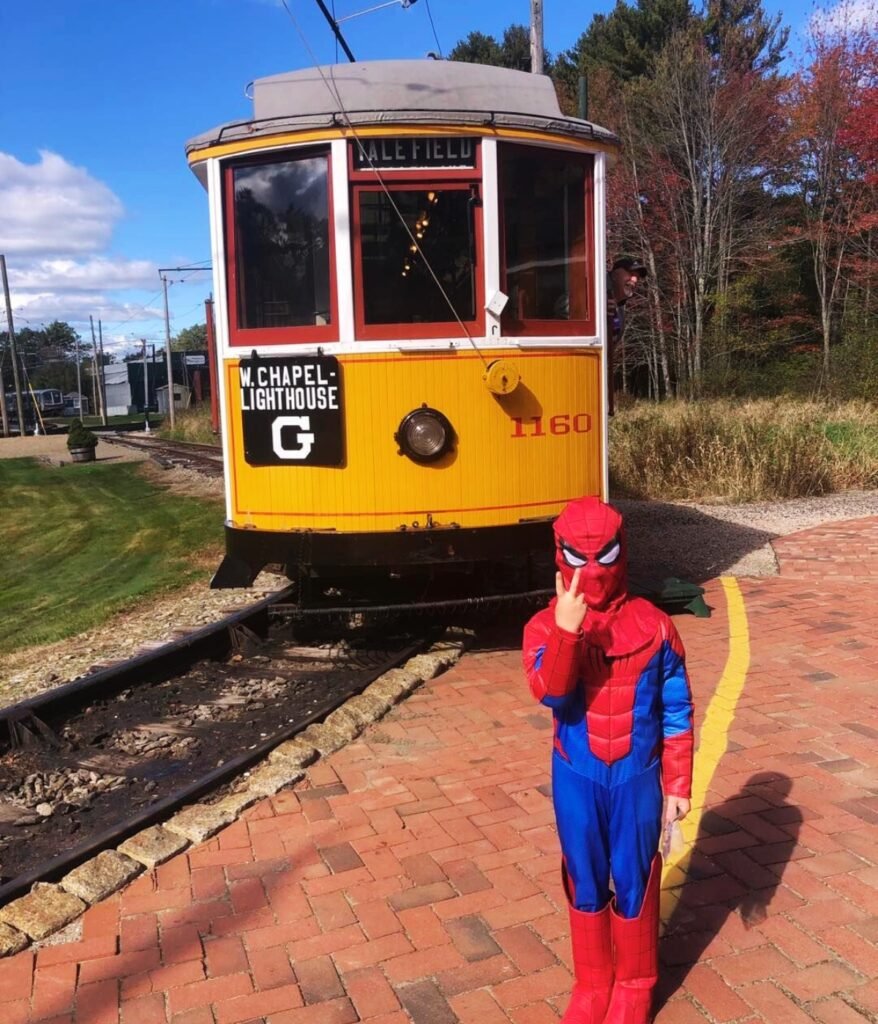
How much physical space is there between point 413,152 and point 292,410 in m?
1.57

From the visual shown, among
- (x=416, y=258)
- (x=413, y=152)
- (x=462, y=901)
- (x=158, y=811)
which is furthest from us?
(x=416, y=258)

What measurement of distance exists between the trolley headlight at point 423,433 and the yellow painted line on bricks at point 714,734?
2.00 m

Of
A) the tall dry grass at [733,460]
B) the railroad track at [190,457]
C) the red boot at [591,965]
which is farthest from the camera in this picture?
the railroad track at [190,457]

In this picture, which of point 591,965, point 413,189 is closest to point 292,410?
point 413,189

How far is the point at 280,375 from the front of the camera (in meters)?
5.34

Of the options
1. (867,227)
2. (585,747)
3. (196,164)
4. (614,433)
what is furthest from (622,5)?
(585,747)

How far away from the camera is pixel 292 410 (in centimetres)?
532

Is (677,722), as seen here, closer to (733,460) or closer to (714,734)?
(714,734)

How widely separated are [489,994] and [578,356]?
383cm

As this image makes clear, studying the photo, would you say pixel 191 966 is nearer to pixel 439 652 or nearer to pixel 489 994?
pixel 489 994

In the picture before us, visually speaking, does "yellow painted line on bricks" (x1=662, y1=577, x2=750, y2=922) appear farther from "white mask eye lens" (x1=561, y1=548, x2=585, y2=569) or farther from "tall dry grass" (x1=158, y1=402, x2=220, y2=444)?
"tall dry grass" (x1=158, y1=402, x2=220, y2=444)

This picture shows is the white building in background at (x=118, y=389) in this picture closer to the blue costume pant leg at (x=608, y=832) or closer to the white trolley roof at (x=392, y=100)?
the white trolley roof at (x=392, y=100)

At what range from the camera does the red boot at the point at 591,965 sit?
8.00 ft

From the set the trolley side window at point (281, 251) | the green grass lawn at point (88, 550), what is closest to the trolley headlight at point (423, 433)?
the trolley side window at point (281, 251)
